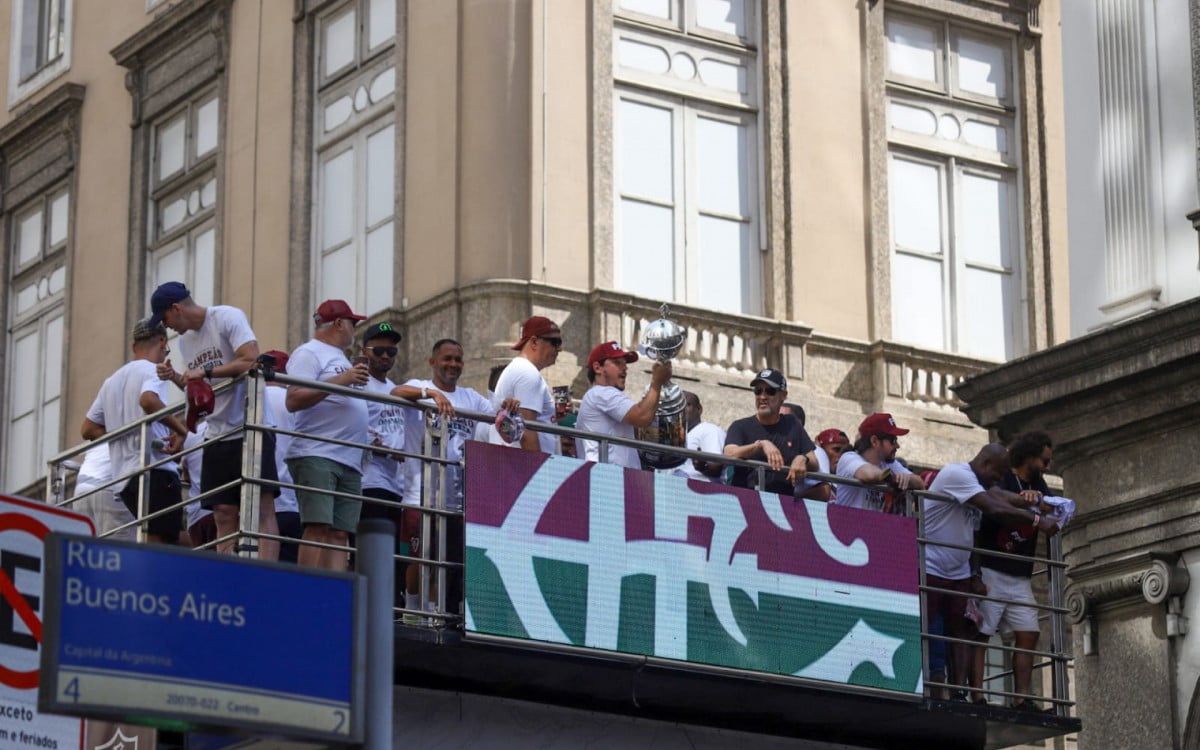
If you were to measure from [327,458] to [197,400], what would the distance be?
78 centimetres

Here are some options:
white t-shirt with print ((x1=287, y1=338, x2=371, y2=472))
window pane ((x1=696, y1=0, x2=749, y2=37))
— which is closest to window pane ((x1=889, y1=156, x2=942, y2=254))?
window pane ((x1=696, y1=0, x2=749, y2=37))

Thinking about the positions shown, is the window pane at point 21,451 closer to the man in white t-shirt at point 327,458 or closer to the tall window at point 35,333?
the tall window at point 35,333

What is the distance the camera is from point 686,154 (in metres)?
27.6

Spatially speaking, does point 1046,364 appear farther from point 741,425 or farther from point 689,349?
point 689,349

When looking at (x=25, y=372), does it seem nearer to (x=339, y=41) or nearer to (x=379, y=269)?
(x=339, y=41)

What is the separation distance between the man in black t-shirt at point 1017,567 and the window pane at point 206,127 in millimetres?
16267

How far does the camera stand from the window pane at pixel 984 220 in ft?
96.9

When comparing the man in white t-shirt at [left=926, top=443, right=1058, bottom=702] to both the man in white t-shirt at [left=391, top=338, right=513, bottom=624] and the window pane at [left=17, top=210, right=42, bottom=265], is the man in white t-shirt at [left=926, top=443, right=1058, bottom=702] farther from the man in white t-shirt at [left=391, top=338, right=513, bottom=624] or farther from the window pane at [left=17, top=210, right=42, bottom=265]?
the window pane at [left=17, top=210, right=42, bottom=265]

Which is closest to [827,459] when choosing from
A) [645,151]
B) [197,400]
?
[197,400]

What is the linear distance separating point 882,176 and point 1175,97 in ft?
32.7

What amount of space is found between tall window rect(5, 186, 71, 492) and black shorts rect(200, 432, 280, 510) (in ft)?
62.5

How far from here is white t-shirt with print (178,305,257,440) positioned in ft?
48.1

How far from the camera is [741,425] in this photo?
16.9 metres

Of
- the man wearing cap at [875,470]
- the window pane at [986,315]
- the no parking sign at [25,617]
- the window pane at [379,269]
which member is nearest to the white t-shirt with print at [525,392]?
the man wearing cap at [875,470]
